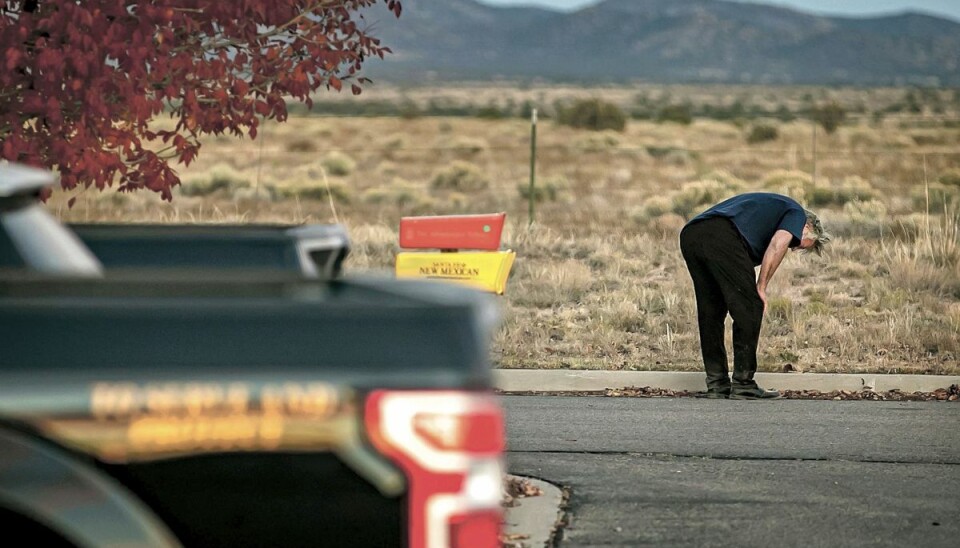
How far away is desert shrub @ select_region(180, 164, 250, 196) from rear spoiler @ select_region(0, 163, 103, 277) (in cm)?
3341

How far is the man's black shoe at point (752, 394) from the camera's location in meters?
11.1

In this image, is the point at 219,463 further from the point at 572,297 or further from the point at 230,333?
the point at 572,297

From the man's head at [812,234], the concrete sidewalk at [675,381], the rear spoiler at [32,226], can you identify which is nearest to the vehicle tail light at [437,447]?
the rear spoiler at [32,226]

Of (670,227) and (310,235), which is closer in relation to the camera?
(310,235)

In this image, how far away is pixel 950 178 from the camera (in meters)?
36.3

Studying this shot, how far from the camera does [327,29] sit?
364 inches

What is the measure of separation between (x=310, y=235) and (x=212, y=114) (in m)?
3.76

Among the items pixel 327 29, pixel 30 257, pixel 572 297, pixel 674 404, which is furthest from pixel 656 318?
pixel 30 257

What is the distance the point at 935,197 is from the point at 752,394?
66.0 ft

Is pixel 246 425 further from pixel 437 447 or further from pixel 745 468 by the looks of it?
pixel 745 468

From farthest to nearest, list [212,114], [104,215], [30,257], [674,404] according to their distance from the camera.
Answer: [104,215] < [674,404] < [212,114] < [30,257]

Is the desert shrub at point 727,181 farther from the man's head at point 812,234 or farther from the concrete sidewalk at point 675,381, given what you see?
the man's head at point 812,234

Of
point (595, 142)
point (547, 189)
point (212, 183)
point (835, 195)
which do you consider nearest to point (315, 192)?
point (212, 183)

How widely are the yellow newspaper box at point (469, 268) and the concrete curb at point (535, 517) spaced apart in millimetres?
3158
